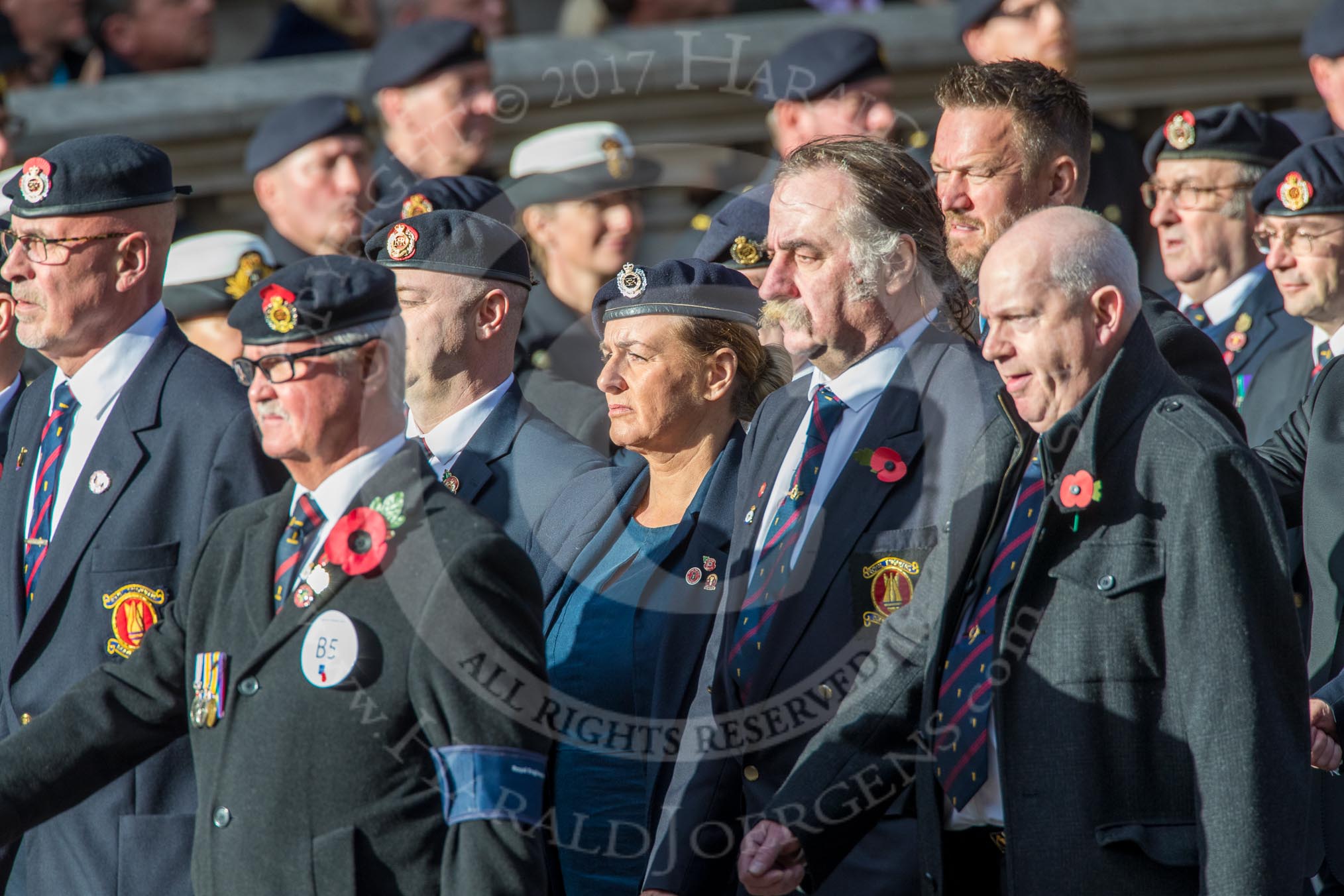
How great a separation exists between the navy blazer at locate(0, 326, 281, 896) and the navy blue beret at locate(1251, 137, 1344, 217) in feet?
9.91

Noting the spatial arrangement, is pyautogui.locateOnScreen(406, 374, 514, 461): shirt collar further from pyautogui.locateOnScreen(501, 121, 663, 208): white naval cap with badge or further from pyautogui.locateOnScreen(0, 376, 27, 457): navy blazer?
pyautogui.locateOnScreen(501, 121, 663, 208): white naval cap with badge

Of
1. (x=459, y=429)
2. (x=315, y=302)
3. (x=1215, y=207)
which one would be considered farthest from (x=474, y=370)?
(x=1215, y=207)

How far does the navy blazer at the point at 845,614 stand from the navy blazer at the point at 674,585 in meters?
0.19

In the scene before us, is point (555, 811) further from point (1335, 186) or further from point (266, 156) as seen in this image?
point (266, 156)

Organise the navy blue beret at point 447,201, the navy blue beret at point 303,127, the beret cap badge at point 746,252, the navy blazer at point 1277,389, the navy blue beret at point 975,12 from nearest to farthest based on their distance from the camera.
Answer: the beret cap badge at point 746,252 → the navy blazer at point 1277,389 → the navy blue beret at point 447,201 → the navy blue beret at point 975,12 → the navy blue beret at point 303,127

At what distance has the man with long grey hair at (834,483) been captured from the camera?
395 cm

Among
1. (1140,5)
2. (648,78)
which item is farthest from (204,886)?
(1140,5)

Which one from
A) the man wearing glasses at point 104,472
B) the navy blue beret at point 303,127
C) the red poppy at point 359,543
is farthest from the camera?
the navy blue beret at point 303,127

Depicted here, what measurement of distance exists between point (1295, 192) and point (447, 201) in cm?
250

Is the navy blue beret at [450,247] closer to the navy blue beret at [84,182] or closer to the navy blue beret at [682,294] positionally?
the navy blue beret at [682,294]

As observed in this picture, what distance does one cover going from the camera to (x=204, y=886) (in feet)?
11.2

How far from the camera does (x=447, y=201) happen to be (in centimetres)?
578

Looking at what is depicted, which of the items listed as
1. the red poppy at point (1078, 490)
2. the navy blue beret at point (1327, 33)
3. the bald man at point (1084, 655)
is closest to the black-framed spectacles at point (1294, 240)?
the navy blue beret at point (1327, 33)

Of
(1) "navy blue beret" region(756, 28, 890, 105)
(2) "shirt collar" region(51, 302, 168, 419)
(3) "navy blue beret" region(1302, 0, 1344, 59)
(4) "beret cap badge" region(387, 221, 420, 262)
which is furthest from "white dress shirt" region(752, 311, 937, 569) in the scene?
(3) "navy blue beret" region(1302, 0, 1344, 59)
